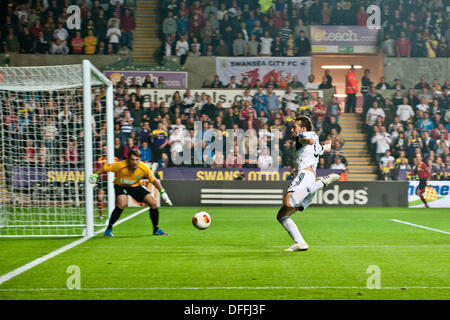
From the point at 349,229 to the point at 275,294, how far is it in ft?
23.4

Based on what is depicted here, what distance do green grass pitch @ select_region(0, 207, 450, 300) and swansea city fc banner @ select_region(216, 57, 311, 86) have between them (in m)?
12.5

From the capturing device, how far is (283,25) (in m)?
26.5

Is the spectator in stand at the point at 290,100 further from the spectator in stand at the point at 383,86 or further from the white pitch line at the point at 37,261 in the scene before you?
the white pitch line at the point at 37,261

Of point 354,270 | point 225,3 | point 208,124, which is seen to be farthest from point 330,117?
point 354,270

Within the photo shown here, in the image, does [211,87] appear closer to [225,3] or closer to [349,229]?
[225,3]

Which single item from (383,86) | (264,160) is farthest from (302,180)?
(383,86)

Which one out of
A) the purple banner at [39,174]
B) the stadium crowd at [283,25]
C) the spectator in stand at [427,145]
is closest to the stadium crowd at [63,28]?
the stadium crowd at [283,25]

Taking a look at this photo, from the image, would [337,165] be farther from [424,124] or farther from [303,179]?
[303,179]

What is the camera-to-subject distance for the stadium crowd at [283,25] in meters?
25.6

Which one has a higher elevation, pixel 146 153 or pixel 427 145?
pixel 427 145

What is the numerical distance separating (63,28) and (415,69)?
52.5 feet

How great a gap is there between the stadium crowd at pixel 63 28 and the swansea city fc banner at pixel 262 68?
14.7 feet

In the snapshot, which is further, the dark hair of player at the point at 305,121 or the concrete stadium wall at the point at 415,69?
the concrete stadium wall at the point at 415,69

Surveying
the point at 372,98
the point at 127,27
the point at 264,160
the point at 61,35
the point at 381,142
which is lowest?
the point at 264,160
